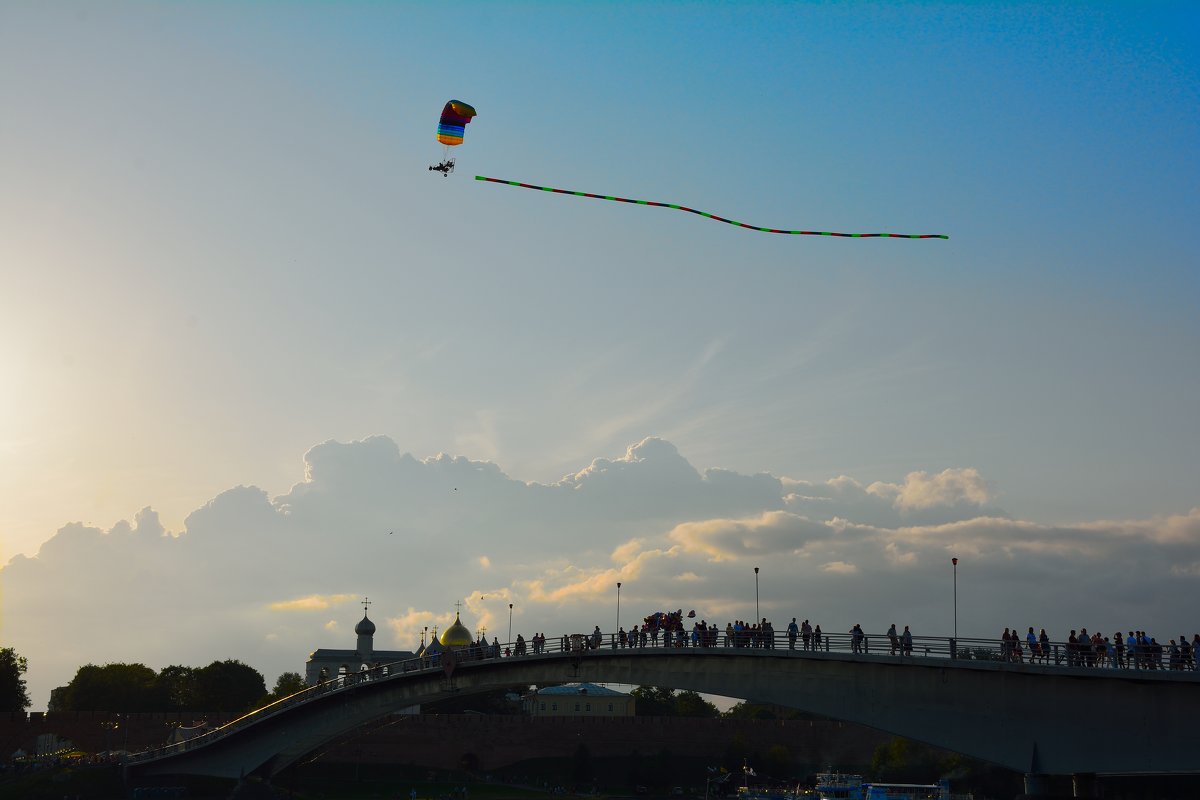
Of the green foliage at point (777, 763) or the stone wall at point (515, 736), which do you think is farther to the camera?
the green foliage at point (777, 763)

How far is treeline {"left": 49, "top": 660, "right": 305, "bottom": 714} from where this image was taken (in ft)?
480

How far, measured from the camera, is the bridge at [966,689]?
4650 cm

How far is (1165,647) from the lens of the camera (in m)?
45.8

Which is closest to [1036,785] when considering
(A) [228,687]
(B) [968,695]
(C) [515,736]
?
(B) [968,695]

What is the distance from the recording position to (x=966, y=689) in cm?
5156

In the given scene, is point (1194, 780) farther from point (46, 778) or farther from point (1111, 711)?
point (46, 778)

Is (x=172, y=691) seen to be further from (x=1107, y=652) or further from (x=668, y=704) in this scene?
(x=1107, y=652)

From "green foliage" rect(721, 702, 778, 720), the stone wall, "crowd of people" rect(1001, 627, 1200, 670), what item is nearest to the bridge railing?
"crowd of people" rect(1001, 627, 1200, 670)

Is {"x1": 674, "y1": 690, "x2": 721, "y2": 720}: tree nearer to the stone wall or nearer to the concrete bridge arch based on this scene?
the stone wall

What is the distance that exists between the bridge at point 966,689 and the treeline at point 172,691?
82.8 meters

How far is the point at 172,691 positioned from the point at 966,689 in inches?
4739

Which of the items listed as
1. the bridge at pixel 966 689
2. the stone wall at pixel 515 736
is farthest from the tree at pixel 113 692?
the bridge at pixel 966 689

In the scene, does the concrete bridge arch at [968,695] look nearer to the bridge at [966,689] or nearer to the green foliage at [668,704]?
the bridge at [966,689]

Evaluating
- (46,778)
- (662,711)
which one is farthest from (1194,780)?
(662,711)
